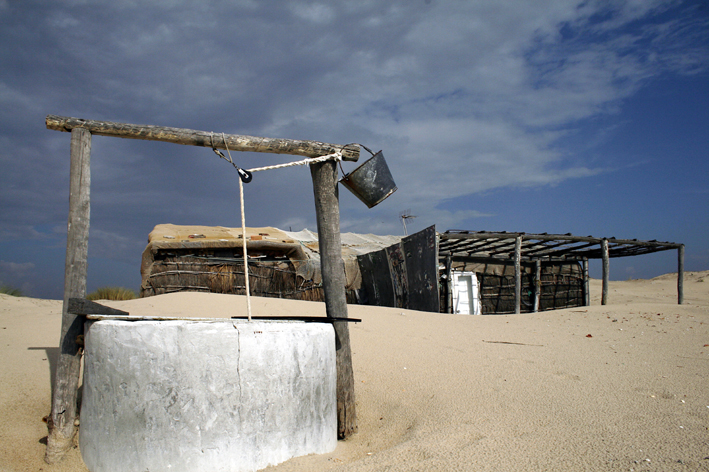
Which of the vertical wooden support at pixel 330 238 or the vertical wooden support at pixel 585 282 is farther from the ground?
the vertical wooden support at pixel 330 238

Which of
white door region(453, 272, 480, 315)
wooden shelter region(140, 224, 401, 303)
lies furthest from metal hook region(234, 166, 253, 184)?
white door region(453, 272, 480, 315)

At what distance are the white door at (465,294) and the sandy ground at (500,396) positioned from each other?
6.11 meters

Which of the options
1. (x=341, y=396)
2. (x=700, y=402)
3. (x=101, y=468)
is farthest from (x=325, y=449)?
(x=700, y=402)

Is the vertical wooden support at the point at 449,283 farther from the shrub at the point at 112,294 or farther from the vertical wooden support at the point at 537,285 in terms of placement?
the shrub at the point at 112,294

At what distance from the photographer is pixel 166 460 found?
95.7 inches

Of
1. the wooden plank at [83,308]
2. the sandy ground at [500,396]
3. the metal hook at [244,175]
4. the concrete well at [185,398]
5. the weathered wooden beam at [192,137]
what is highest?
the weathered wooden beam at [192,137]

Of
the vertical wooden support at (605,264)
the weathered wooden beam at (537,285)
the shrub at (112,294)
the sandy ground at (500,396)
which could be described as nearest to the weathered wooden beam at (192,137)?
the sandy ground at (500,396)

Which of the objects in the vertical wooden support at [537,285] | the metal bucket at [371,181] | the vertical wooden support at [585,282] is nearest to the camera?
the metal bucket at [371,181]

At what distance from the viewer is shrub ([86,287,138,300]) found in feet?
41.4

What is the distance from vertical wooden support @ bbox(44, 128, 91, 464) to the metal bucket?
7.02ft

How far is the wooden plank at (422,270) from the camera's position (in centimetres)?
1048

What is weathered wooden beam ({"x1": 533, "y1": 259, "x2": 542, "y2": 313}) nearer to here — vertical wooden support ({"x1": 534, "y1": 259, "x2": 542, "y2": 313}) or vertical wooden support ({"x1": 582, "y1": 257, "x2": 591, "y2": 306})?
vertical wooden support ({"x1": 534, "y1": 259, "x2": 542, "y2": 313})

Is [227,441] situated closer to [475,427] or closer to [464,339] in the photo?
[475,427]

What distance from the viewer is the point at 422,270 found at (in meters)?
11.2
